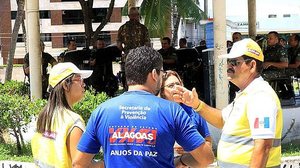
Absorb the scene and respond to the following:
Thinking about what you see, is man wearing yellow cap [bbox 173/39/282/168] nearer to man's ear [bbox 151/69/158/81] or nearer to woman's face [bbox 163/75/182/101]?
woman's face [bbox 163/75/182/101]

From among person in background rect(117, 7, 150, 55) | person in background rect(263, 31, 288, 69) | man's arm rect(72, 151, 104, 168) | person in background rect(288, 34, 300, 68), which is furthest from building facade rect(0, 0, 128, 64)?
man's arm rect(72, 151, 104, 168)

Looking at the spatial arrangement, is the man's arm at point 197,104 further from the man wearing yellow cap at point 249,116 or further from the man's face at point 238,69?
the man's face at point 238,69

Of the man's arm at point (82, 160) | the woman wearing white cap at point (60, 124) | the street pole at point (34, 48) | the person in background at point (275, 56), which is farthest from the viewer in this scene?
the person in background at point (275, 56)

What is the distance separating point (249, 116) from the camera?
3404 millimetres

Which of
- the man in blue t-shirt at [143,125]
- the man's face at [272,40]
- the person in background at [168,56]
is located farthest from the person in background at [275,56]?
the man in blue t-shirt at [143,125]

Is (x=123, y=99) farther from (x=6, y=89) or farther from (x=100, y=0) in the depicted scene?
(x=100, y=0)

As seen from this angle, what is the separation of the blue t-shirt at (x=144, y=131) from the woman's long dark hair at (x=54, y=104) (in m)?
0.65

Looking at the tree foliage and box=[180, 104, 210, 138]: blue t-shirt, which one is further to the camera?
the tree foliage

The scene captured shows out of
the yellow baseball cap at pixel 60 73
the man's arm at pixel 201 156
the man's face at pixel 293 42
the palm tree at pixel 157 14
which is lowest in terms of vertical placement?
A: the man's arm at pixel 201 156

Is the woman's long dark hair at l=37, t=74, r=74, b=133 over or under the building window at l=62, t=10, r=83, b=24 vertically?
under

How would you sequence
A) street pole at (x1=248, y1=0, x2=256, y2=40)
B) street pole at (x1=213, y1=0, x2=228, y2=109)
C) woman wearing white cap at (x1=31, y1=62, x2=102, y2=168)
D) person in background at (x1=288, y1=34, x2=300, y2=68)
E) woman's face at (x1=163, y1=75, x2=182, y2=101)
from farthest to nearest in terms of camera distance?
1. street pole at (x1=248, y1=0, x2=256, y2=40)
2. person in background at (x1=288, y1=34, x2=300, y2=68)
3. street pole at (x1=213, y1=0, x2=228, y2=109)
4. woman's face at (x1=163, y1=75, x2=182, y2=101)
5. woman wearing white cap at (x1=31, y1=62, x2=102, y2=168)

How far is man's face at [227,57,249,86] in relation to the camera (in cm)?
361

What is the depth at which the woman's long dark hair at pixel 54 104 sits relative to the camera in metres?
3.37

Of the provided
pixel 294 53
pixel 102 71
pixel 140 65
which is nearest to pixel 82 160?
pixel 140 65
